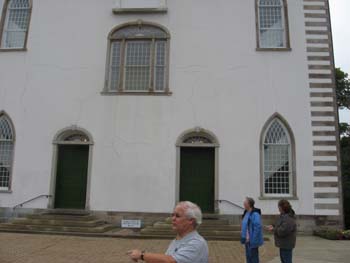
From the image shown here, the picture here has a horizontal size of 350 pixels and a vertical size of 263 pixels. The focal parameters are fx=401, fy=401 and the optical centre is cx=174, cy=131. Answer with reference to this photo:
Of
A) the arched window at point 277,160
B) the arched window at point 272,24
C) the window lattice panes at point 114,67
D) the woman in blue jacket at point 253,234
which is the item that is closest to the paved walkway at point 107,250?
the woman in blue jacket at point 253,234

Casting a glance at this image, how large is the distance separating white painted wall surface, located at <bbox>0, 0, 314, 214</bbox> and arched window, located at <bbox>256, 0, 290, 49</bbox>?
0.35m

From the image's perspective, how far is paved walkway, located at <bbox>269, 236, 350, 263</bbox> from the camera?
1038 cm

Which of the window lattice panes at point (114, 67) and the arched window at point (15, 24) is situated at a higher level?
the arched window at point (15, 24)

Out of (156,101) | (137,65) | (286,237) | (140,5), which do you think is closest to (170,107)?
(156,101)

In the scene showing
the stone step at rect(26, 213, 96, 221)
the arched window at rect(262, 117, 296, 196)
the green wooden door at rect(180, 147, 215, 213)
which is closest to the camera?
the stone step at rect(26, 213, 96, 221)

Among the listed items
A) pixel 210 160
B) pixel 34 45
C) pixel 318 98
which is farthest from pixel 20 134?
pixel 318 98

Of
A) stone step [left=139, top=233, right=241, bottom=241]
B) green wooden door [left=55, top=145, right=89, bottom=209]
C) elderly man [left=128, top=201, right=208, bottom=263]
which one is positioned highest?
green wooden door [left=55, top=145, right=89, bottom=209]

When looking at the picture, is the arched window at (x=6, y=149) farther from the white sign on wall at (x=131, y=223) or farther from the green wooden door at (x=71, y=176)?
the white sign on wall at (x=131, y=223)

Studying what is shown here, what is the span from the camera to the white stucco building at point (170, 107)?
1625cm

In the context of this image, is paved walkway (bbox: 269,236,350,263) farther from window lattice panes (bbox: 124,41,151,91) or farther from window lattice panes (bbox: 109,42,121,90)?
window lattice panes (bbox: 109,42,121,90)

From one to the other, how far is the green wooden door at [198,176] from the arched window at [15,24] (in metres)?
9.04

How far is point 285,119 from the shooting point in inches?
Answer: 650

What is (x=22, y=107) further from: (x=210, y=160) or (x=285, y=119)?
(x=285, y=119)

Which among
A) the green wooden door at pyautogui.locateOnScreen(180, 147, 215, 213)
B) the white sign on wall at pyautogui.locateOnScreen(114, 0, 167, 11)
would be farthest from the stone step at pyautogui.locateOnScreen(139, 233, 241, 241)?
the white sign on wall at pyautogui.locateOnScreen(114, 0, 167, 11)
